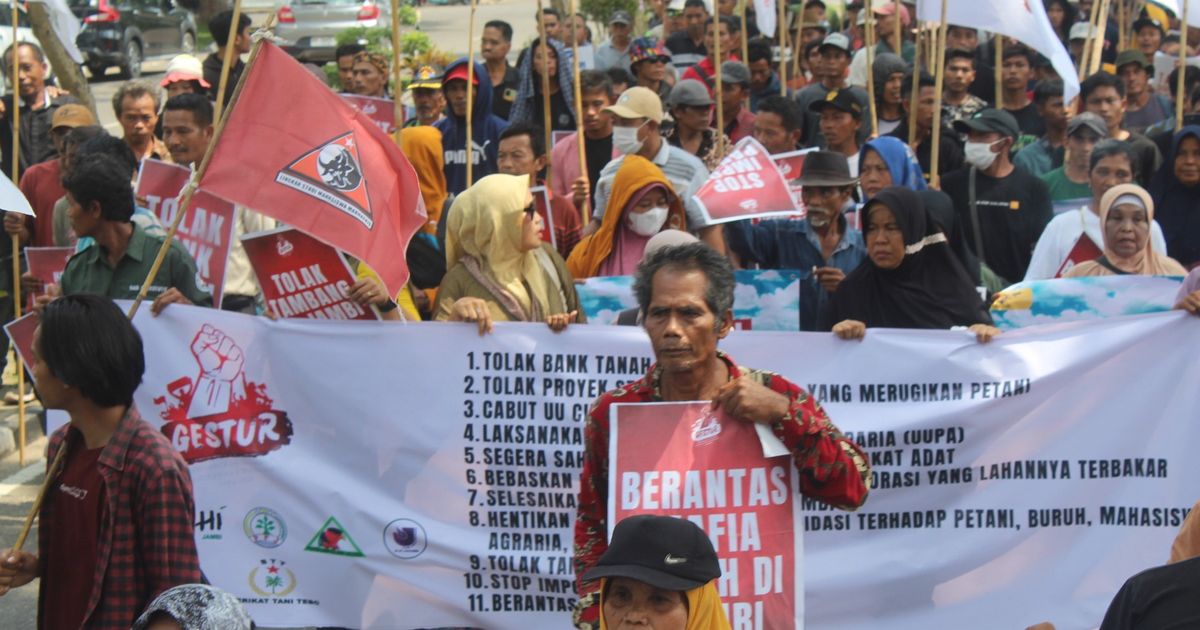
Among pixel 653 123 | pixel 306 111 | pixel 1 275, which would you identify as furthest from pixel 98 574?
pixel 1 275

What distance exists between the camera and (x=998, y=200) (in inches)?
302

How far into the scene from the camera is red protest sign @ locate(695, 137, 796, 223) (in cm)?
679

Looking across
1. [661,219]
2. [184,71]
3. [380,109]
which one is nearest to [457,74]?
[380,109]

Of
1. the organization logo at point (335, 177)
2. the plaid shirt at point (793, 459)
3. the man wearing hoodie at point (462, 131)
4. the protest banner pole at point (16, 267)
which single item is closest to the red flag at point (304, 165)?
the organization logo at point (335, 177)

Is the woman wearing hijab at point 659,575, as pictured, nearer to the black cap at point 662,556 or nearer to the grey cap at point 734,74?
the black cap at point 662,556

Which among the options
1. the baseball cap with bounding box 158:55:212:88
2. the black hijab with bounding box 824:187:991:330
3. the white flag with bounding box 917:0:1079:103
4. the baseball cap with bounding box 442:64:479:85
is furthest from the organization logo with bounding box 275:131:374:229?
the baseball cap with bounding box 158:55:212:88

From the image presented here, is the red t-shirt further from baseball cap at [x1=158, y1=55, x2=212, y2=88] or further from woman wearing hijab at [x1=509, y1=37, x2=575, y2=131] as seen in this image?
woman wearing hijab at [x1=509, y1=37, x2=575, y2=131]

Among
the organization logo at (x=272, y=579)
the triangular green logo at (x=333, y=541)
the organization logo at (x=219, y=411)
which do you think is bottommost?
the organization logo at (x=272, y=579)

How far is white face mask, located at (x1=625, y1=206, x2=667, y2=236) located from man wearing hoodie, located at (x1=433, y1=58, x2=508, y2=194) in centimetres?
306

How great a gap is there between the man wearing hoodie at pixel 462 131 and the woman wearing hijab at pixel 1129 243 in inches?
166

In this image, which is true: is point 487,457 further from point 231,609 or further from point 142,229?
point 231,609

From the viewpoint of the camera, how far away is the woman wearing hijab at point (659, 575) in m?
3.00

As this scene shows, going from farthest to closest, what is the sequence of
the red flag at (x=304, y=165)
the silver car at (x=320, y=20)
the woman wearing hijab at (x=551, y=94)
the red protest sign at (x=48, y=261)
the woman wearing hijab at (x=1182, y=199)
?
1. the silver car at (x=320, y=20)
2. the woman wearing hijab at (x=551, y=94)
3. the woman wearing hijab at (x=1182, y=199)
4. the red protest sign at (x=48, y=261)
5. the red flag at (x=304, y=165)

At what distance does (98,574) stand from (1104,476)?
3.30m
